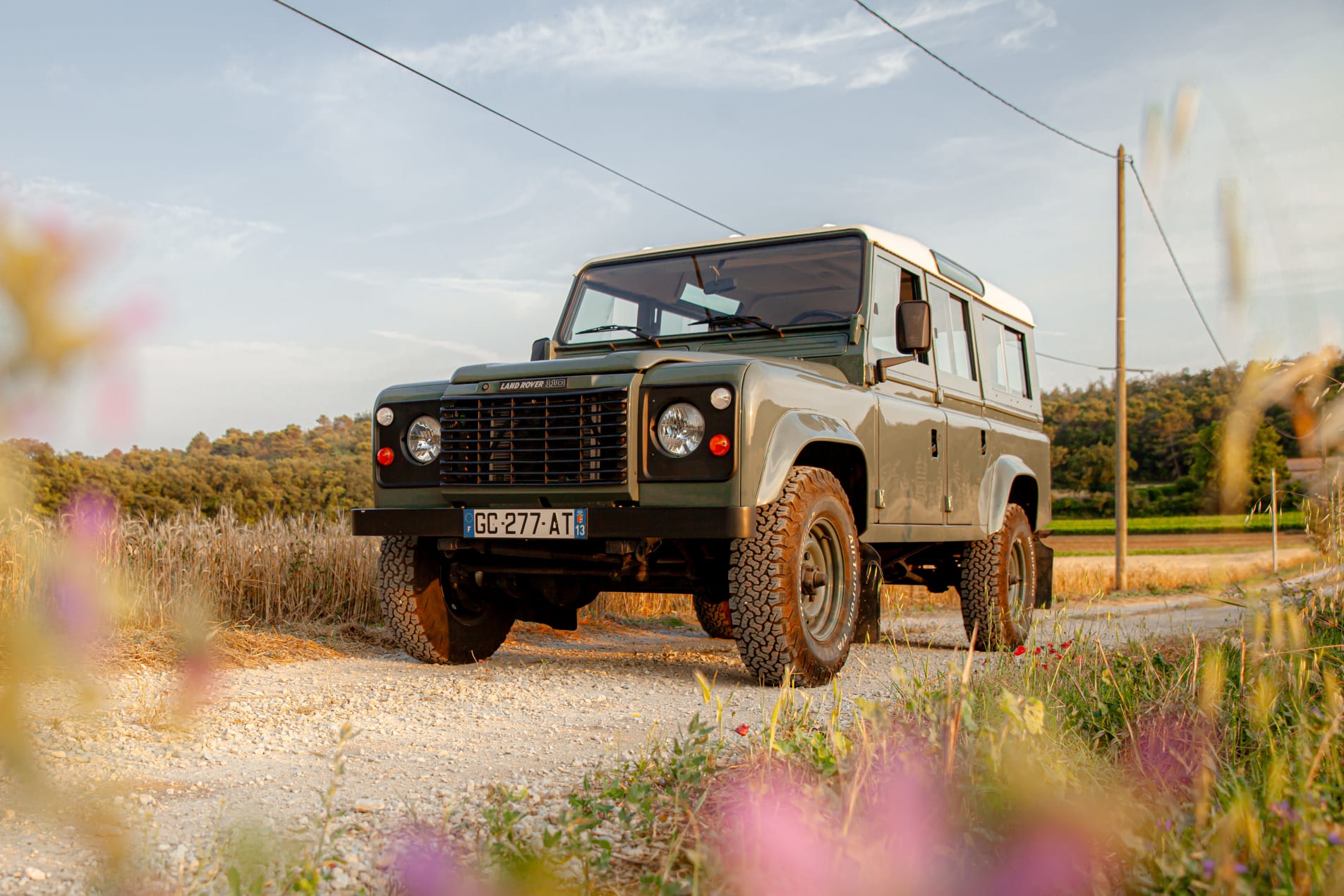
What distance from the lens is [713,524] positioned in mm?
4266

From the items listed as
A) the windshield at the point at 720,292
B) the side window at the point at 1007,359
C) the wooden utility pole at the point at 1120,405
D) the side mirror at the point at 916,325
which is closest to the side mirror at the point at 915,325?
the side mirror at the point at 916,325

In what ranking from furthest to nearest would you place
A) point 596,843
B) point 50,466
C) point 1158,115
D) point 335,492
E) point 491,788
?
point 335,492 → point 491,788 → point 596,843 → point 1158,115 → point 50,466

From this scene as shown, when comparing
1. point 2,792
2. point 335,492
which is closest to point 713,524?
point 2,792

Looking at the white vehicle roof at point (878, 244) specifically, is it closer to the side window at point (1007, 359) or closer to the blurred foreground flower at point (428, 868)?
the side window at point (1007, 359)

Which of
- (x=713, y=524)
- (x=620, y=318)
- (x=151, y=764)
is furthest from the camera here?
(x=620, y=318)

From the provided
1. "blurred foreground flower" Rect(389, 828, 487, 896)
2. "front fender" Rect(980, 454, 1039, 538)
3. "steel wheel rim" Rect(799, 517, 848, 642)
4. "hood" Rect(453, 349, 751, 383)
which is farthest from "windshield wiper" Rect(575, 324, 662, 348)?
"blurred foreground flower" Rect(389, 828, 487, 896)

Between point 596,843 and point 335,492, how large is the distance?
14.9 meters

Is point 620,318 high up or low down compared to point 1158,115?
up

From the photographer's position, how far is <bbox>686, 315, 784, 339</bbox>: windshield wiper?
575 cm

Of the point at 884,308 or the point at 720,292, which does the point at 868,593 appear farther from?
the point at 720,292

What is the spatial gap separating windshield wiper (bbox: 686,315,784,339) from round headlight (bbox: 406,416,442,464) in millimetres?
1717

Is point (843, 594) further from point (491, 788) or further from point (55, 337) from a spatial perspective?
point (55, 337)

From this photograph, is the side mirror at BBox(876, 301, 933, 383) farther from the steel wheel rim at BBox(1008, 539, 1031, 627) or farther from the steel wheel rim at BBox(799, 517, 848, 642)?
the steel wheel rim at BBox(1008, 539, 1031, 627)

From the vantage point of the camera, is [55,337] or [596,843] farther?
[596,843]
